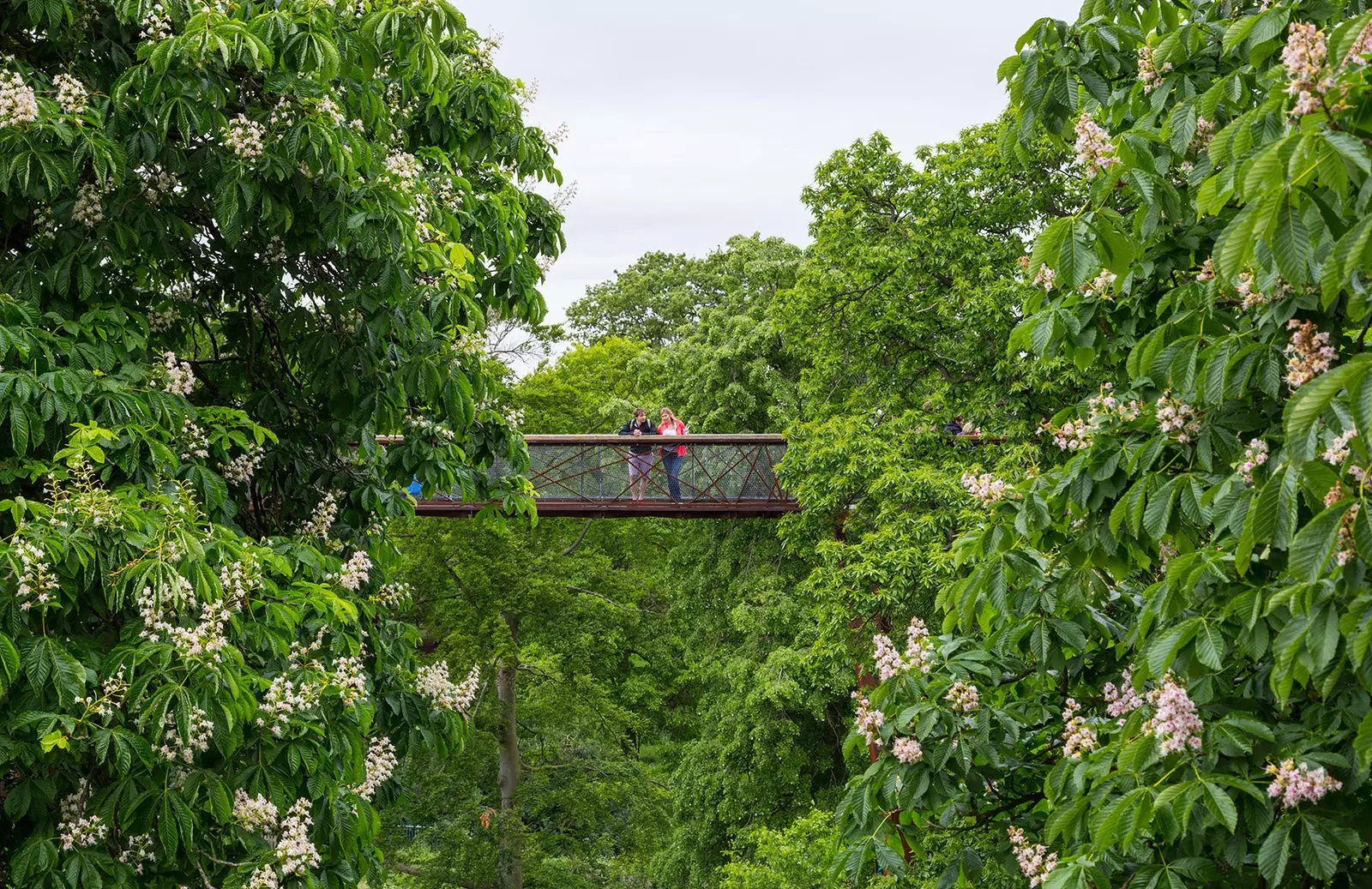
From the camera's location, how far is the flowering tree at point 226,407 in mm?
4391

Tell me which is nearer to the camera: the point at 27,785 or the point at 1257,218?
the point at 1257,218

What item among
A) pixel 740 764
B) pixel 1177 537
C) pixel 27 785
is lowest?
pixel 740 764

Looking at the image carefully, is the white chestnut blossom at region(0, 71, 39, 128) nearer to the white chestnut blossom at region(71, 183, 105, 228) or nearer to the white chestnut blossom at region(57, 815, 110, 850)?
the white chestnut blossom at region(71, 183, 105, 228)

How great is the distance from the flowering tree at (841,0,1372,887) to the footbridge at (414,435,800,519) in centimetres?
1188

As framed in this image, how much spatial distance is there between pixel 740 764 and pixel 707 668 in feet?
5.02

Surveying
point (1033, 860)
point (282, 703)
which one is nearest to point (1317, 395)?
point (1033, 860)

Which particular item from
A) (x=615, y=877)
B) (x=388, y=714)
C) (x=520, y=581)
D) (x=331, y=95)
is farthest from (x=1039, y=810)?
(x=615, y=877)

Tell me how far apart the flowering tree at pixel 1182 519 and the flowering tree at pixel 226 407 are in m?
2.30

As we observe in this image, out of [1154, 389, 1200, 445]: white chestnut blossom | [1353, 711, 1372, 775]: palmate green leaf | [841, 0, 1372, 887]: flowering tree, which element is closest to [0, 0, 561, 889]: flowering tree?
[841, 0, 1372, 887]: flowering tree

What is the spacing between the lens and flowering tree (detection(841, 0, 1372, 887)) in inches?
106

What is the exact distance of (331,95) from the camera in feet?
19.2

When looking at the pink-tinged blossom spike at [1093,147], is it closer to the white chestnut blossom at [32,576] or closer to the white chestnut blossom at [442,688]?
the white chestnut blossom at [32,576]

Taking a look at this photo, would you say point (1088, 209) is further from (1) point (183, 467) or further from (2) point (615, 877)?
(2) point (615, 877)

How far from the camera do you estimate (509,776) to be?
18.4 meters
